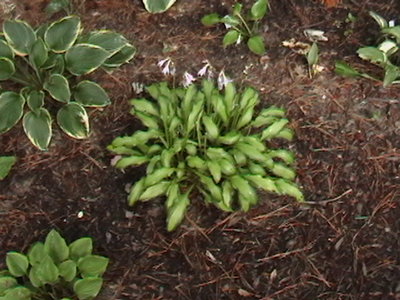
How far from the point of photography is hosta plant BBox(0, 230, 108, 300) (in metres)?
2.86

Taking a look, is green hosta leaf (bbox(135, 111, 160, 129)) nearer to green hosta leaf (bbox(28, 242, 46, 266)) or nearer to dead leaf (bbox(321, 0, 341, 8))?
green hosta leaf (bbox(28, 242, 46, 266))

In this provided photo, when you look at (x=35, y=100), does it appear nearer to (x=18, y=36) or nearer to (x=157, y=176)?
(x=18, y=36)

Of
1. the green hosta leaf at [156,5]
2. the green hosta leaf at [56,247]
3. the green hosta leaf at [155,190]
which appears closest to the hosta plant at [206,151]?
the green hosta leaf at [155,190]

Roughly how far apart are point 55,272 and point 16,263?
8.6 inches

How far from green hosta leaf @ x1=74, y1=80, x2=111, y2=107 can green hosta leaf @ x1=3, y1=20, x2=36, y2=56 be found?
317 mm

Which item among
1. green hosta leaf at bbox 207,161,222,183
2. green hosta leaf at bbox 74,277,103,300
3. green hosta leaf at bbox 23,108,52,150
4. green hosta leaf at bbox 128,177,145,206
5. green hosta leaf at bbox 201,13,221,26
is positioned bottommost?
green hosta leaf at bbox 74,277,103,300

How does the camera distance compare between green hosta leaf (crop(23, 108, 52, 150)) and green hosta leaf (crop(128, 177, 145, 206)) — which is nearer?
green hosta leaf (crop(128, 177, 145, 206))

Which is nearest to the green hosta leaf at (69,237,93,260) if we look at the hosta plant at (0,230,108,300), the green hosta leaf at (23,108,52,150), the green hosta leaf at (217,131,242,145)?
the hosta plant at (0,230,108,300)

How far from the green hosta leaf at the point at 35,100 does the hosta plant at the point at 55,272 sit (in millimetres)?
643

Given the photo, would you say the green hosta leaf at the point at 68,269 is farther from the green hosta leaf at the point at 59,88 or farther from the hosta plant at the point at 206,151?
the green hosta leaf at the point at 59,88

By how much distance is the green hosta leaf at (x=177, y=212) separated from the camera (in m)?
3.01

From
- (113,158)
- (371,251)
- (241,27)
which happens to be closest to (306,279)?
(371,251)

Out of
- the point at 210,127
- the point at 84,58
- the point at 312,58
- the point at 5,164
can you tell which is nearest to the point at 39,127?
the point at 5,164

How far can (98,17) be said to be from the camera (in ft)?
12.1
